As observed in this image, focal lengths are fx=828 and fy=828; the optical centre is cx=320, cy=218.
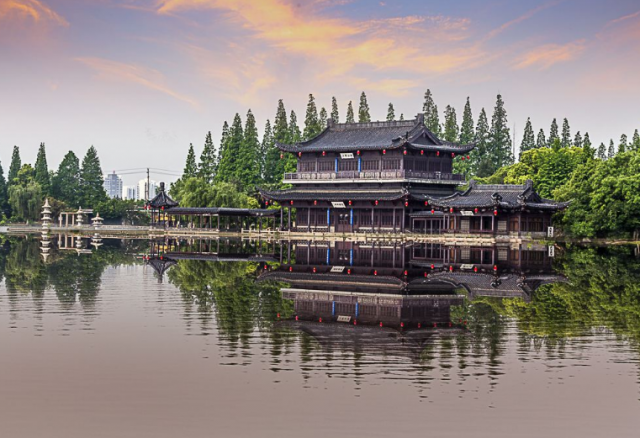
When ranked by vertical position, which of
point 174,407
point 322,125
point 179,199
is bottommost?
point 174,407

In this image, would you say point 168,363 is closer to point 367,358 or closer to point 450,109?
point 367,358

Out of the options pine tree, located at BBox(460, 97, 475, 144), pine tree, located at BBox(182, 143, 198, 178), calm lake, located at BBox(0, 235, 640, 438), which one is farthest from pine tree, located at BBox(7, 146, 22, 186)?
calm lake, located at BBox(0, 235, 640, 438)

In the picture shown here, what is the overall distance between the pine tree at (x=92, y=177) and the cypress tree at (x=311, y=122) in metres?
27.9

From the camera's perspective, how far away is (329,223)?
7156 cm

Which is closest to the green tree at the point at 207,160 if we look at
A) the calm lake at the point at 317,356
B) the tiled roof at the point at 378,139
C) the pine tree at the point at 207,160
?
the pine tree at the point at 207,160

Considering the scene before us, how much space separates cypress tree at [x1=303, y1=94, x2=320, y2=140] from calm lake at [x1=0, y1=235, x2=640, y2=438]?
6532 cm

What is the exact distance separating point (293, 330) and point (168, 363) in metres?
4.41

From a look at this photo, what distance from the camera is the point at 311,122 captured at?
322ft

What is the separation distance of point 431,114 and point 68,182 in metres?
46.6

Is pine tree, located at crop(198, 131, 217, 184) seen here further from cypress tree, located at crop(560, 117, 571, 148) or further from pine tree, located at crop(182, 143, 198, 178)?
cypress tree, located at crop(560, 117, 571, 148)

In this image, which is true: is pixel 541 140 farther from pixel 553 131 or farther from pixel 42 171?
pixel 42 171

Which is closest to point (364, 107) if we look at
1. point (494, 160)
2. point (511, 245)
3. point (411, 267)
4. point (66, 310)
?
point (494, 160)

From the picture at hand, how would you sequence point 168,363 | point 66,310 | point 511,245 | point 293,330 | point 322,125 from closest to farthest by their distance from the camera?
point 168,363, point 293,330, point 66,310, point 511,245, point 322,125

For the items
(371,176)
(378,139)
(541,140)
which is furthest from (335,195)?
(541,140)
